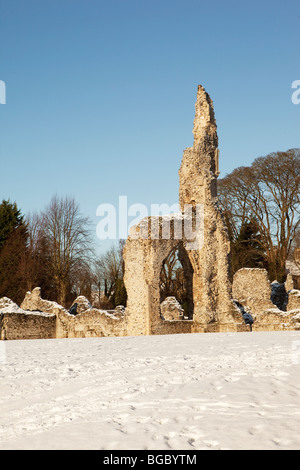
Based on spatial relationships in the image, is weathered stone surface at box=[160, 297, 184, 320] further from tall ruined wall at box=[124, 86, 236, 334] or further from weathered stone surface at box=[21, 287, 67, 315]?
weathered stone surface at box=[21, 287, 67, 315]

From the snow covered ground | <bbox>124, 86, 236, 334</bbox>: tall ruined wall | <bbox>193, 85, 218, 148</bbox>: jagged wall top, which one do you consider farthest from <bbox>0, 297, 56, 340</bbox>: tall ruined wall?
the snow covered ground

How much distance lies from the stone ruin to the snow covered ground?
930 cm

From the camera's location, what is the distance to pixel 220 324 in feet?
61.9

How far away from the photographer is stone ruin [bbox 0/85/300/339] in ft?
58.2

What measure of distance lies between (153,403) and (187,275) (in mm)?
16270

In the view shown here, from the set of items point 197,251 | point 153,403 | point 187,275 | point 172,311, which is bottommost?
point 153,403

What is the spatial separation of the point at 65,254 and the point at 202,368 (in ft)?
80.8

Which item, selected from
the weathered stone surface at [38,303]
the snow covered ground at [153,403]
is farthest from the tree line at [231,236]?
the snow covered ground at [153,403]

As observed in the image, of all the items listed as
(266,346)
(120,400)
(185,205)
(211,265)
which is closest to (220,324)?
(211,265)

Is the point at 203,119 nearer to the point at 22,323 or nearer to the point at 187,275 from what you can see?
the point at 187,275

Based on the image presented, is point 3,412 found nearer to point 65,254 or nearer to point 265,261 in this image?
point 65,254

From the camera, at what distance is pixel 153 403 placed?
5.25 m

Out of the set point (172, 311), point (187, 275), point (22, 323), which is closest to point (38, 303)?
point (22, 323)

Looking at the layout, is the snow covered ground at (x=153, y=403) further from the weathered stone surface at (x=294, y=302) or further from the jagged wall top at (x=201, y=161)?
the weathered stone surface at (x=294, y=302)
